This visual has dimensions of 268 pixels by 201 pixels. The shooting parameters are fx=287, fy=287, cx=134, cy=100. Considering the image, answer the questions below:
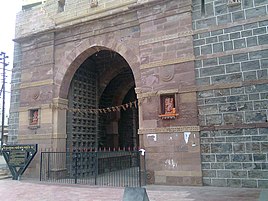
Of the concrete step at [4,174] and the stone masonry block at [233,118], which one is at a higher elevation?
the stone masonry block at [233,118]

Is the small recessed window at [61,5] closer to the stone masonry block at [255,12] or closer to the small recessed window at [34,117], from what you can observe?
the small recessed window at [34,117]

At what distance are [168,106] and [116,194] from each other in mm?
3220

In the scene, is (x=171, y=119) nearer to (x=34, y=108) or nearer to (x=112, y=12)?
(x=112, y=12)

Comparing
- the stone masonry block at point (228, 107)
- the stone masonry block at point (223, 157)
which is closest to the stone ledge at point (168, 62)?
the stone masonry block at point (228, 107)

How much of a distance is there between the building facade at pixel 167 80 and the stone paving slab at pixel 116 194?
624mm

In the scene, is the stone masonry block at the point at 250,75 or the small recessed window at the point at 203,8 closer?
the stone masonry block at the point at 250,75

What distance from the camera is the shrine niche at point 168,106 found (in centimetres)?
902

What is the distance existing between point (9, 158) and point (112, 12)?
Answer: 6926 millimetres

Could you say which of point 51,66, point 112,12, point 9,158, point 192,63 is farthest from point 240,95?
point 9,158

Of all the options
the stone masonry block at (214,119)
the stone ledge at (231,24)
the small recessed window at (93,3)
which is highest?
the small recessed window at (93,3)

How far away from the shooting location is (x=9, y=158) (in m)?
11.3

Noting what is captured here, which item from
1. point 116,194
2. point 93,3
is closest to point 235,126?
point 116,194

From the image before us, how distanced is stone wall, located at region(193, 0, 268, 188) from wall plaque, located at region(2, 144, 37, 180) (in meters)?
6.46

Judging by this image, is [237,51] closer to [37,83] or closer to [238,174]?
[238,174]
